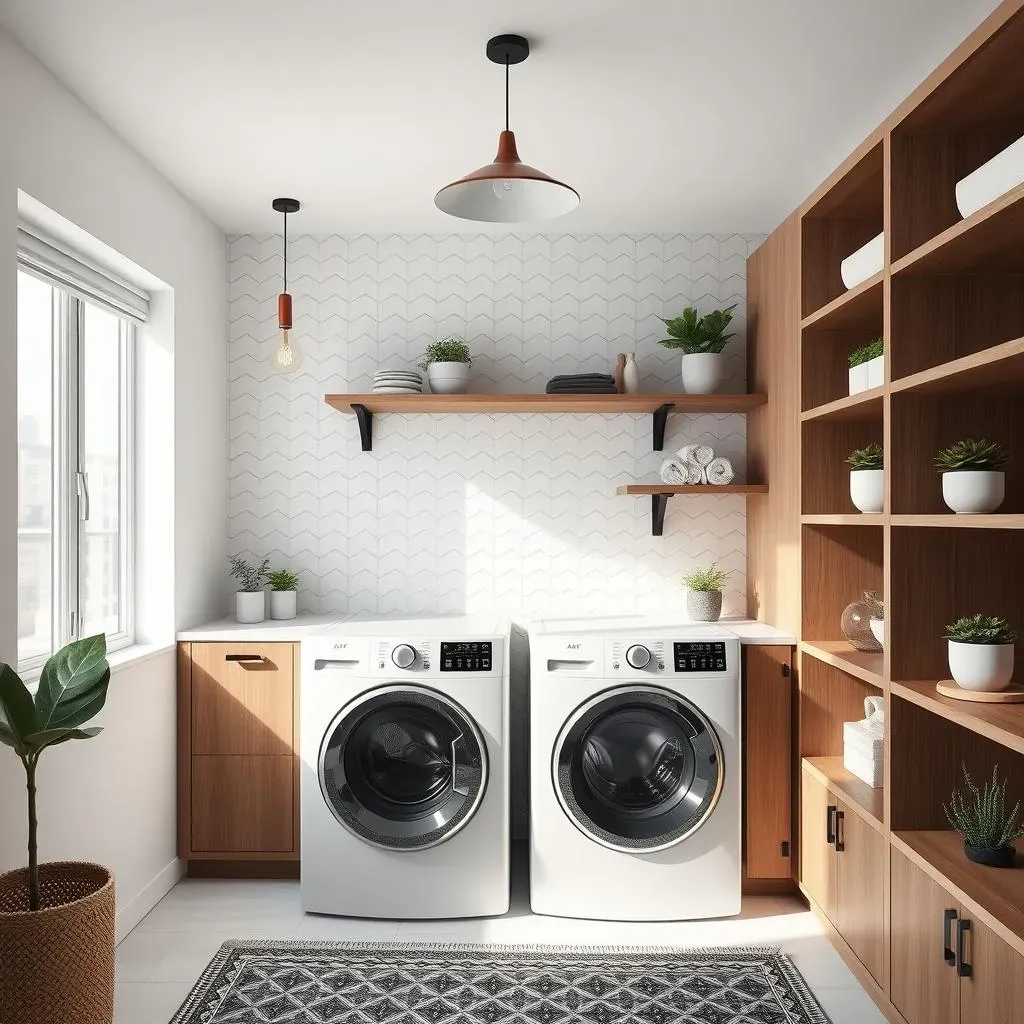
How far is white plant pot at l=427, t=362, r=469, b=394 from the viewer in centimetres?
366

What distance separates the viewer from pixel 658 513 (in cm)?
380

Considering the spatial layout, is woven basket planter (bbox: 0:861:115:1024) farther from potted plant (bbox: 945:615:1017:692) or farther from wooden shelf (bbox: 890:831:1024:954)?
potted plant (bbox: 945:615:1017:692)

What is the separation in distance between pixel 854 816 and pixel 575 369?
2031 millimetres

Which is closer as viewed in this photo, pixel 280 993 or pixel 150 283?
pixel 280 993

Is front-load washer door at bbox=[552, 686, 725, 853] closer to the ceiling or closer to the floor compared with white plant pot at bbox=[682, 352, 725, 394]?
closer to the floor

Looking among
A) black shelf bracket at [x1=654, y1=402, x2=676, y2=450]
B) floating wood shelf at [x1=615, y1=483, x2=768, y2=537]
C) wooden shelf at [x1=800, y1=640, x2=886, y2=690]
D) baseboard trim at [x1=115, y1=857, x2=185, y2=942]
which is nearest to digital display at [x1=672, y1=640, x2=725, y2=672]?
wooden shelf at [x1=800, y1=640, x2=886, y2=690]

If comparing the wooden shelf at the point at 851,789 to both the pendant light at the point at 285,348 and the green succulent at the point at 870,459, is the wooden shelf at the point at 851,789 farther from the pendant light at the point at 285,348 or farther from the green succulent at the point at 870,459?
the pendant light at the point at 285,348

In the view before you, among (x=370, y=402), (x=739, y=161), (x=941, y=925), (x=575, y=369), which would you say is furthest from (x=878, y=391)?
Result: (x=370, y=402)

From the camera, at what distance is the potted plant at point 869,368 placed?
256 centimetres

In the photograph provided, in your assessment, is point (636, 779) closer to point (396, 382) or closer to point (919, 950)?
point (919, 950)

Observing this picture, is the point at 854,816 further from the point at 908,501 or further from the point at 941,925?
the point at 908,501

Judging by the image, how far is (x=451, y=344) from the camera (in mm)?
3711

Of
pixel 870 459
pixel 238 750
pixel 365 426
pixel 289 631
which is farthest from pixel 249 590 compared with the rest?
pixel 870 459

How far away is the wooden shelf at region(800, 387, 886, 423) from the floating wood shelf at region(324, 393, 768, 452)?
19.9 inches
